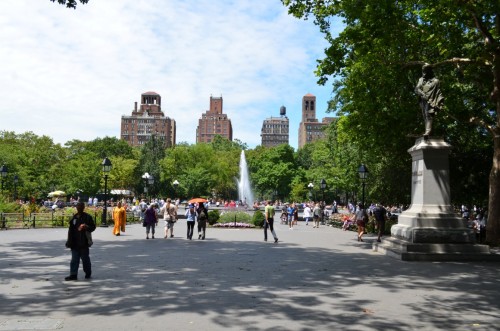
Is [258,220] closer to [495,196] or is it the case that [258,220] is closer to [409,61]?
[409,61]

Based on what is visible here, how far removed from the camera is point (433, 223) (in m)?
13.9

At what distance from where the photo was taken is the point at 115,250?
596 inches

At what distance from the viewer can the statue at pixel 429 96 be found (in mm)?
14695

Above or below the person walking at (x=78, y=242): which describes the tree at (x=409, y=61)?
above

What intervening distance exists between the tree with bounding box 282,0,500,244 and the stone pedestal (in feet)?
13.0

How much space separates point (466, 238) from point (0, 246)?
1564cm

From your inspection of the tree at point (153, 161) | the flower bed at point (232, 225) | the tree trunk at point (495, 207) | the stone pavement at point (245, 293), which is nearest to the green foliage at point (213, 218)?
the flower bed at point (232, 225)

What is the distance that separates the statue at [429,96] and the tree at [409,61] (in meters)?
2.12

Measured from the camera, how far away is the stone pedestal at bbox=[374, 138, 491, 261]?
1343 cm

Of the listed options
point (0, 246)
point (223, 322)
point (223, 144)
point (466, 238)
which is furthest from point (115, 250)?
point (223, 144)

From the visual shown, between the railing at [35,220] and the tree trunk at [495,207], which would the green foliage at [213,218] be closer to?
the railing at [35,220]

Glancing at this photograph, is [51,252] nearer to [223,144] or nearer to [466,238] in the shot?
[466,238]

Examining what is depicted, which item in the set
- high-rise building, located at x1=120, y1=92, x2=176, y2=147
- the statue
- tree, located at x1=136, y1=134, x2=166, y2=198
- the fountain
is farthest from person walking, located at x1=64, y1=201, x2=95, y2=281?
high-rise building, located at x1=120, y1=92, x2=176, y2=147

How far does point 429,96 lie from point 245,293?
1013 centimetres
